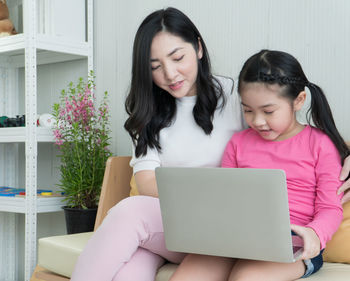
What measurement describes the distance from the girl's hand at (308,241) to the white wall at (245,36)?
27.9 inches

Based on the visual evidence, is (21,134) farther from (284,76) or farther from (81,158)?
(284,76)

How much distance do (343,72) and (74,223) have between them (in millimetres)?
1226

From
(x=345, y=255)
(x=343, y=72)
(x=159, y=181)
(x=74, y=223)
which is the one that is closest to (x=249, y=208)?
(x=159, y=181)

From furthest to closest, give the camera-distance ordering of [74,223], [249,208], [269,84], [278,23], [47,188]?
A: [47,188], [74,223], [278,23], [269,84], [249,208]

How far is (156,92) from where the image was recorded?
1.53 meters

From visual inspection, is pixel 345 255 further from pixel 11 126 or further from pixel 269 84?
pixel 11 126

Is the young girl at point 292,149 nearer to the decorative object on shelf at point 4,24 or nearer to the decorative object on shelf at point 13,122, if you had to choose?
the decorative object on shelf at point 13,122

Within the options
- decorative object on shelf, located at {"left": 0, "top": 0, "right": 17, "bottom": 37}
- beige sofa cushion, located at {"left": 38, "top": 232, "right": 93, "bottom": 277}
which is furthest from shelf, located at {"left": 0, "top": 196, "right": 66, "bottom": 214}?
decorative object on shelf, located at {"left": 0, "top": 0, "right": 17, "bottom": 37}

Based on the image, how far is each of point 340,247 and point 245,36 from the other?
936 mm

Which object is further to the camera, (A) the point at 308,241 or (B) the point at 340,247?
(B) the point at 340,247

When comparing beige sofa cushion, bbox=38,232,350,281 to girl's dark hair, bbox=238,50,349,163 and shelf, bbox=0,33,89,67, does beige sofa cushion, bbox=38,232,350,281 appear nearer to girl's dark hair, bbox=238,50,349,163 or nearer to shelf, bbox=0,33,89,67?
girl's dark hair, bbox=238,50,349,163

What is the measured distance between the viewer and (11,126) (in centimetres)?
242

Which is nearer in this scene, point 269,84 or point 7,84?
point 269,84

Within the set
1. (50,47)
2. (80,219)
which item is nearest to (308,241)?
(80,219)
